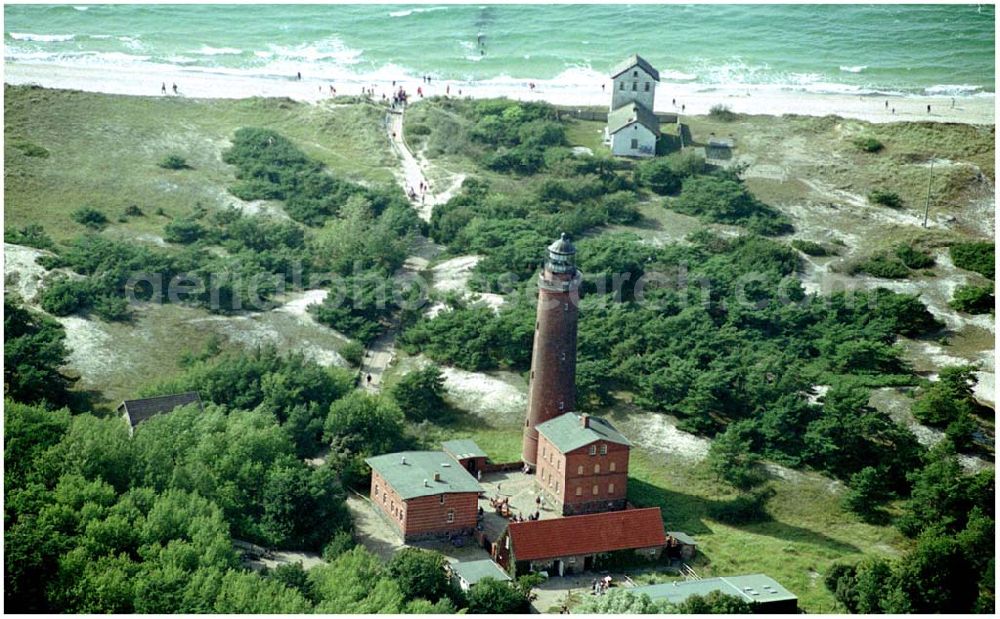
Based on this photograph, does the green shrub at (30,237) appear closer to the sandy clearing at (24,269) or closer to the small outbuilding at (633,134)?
the sandy clearing at (24,269)

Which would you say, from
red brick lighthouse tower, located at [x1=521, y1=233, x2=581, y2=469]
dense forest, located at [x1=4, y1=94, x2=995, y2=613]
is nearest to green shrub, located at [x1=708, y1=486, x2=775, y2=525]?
dense forest, located at [x1=4, y1=94, x2=995, y2=613]

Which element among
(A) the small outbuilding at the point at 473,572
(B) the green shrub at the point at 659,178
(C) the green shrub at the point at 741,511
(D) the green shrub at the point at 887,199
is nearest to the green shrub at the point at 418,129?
(B) the green shrub at the point at 659,178

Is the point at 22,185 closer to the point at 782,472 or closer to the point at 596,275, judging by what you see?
the point at 596,275

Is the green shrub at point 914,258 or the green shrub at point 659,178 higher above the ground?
the green shrub at point 659,178

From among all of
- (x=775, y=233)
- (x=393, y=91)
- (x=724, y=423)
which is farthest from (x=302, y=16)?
(x=724, y=423)

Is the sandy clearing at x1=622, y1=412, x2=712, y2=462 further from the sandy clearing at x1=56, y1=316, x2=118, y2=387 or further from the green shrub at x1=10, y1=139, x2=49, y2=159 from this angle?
the green shrub at x1=10, y1=139, x2=49, y2=159

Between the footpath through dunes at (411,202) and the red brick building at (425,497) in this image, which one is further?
the footpath through dunes at (411,202)

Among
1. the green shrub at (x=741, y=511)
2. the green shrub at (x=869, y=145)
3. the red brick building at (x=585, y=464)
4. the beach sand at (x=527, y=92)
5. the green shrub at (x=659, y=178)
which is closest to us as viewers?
the red brick building at (x=585, y=464)
